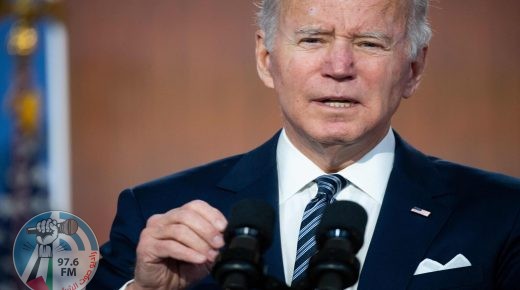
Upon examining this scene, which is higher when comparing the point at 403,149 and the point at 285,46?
the point at 285,46

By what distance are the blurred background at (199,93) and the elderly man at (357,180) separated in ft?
6.14

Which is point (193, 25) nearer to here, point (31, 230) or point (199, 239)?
point (31, 230)

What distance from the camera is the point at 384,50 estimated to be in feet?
6.27

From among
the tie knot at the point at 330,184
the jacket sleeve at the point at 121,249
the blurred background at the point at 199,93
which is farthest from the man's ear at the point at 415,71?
the blurred background at the point at 199,93

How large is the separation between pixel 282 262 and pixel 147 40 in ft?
7.37

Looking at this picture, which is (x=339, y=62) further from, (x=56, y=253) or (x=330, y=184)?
(x=56, y=253)

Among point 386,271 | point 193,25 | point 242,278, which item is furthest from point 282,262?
point 193,25

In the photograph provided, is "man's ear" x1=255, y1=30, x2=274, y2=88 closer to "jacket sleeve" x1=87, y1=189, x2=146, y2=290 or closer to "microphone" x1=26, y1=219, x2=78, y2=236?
"jacket sleeve" x1=87, y1=189, x2=146, y2=290

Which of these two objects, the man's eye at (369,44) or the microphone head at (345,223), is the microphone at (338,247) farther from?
the man's eye at (369,44)

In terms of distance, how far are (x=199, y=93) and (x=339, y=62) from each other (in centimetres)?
219

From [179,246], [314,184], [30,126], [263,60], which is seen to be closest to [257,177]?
[314,184]

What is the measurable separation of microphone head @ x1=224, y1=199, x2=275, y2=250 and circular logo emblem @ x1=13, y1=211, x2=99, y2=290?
2.22 feet

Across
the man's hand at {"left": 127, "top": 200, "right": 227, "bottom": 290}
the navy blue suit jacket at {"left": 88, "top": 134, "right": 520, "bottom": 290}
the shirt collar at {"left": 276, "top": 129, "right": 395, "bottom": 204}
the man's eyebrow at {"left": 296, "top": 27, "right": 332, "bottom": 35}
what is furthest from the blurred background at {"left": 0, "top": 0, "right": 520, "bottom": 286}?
the man's hand at {"left": 127, "top": 200, "right": 227, "bottom": 290}

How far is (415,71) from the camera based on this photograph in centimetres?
206
